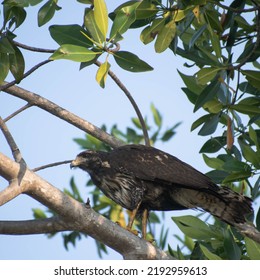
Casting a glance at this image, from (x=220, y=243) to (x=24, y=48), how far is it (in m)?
2.80

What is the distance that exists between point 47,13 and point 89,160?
2.30 meters

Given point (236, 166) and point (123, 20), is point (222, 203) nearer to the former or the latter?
point (236, 166)

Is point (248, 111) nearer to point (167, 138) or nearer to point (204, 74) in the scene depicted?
point (204, 74)

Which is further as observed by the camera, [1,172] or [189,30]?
[189,30]

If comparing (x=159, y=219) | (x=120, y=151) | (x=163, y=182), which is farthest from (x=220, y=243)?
(x=159, y=219)

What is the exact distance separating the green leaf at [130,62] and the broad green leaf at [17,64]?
102 cm

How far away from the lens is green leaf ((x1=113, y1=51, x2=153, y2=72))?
21.0ft

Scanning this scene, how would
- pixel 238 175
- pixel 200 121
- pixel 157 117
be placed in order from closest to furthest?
pixel 238 175 → pixel 200 121 → pixel 157 117

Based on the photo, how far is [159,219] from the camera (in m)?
10.7

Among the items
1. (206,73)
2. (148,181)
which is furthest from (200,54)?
(148,181)

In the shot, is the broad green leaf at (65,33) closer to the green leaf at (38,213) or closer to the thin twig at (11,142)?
the thin twig at (11,142)

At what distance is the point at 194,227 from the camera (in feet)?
23.7

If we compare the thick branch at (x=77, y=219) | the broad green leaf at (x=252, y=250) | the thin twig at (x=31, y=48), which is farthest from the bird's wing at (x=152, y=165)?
the thin twig at (x=31, y=48)

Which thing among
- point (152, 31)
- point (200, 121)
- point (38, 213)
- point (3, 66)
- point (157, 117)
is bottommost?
point (200, 121)
